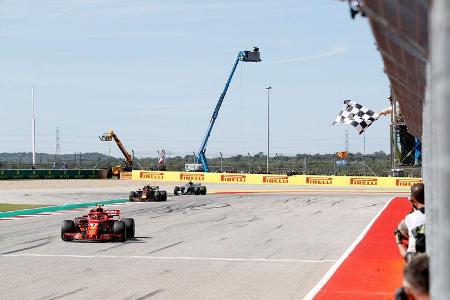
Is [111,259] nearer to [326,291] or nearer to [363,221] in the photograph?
[326,291]

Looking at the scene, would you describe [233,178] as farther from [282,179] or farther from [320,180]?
[320,180]

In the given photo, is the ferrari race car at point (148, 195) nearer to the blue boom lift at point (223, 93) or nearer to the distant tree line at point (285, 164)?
the distant tree line at point (285, 164)

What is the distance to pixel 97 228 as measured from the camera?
16969mm

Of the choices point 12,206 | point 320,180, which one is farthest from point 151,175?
point 12,206

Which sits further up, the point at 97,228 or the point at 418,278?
the point at 418,278

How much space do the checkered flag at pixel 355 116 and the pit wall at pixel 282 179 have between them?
9329 millimetres

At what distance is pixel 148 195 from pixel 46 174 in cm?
2787

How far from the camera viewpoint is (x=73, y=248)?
1591 centimetres

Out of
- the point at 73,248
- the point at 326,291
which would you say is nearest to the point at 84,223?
the point at 73,248

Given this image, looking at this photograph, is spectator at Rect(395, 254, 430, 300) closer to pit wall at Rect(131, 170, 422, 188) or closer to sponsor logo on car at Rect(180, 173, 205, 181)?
pit wall at Rect(131, 170, 422, 188)

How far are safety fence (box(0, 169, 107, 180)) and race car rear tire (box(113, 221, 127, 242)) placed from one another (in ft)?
140

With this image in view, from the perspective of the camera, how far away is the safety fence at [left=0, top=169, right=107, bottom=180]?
58344mm

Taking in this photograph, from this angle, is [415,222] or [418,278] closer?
[418,278]

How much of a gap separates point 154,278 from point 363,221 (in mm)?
13324
